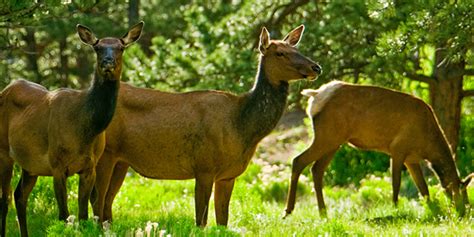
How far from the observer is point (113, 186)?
9633 millimetres

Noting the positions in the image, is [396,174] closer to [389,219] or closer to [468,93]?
[389,219]

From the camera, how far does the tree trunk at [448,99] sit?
14.2m

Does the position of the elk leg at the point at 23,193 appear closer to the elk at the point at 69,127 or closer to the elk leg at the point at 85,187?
the elk at the point at 69,127

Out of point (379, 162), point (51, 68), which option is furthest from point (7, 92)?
point (51, 68)

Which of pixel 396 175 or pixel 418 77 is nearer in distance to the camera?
pixel 396 175

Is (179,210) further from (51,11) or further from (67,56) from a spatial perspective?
(67,56)

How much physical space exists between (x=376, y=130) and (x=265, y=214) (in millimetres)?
1998

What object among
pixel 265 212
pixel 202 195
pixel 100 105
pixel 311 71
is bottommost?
pixel 265 212

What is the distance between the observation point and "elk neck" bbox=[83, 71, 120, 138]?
818 cm

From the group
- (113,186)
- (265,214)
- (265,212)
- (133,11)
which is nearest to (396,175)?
(265,212)

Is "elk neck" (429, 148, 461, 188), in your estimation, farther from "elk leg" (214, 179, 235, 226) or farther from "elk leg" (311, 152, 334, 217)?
"elk leg" (214, 179, 235, 226)

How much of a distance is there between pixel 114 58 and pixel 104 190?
5.96ft

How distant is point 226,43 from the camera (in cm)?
1430

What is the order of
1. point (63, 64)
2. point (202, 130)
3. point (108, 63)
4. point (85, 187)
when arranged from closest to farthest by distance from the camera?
point (108, 63), point (85, 187), point (202, 130), point (63, 64)
